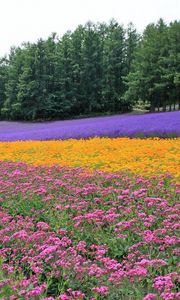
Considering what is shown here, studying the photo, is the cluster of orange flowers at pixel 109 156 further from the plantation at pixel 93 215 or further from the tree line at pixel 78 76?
the tree line at pixel 78 76

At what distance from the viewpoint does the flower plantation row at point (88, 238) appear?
3703 millimetres

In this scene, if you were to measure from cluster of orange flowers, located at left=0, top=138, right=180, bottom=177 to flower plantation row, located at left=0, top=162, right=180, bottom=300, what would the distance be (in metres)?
0.44

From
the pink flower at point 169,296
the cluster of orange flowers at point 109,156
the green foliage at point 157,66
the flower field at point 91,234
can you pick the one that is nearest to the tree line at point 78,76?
the green foliage at point 157,66

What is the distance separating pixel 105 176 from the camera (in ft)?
25.7

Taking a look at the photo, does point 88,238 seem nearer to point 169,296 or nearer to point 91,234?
point 91,234

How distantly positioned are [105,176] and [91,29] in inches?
1638

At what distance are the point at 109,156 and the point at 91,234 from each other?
6.15 meters

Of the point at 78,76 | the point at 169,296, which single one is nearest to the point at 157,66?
the point at 78,76

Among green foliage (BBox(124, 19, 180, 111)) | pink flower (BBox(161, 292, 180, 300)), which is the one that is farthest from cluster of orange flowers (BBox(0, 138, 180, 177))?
green foliage (BBox(124, 19, 180, 111))

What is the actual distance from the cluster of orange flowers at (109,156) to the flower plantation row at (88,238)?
436 millimetres

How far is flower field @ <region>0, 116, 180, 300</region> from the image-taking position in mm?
3713

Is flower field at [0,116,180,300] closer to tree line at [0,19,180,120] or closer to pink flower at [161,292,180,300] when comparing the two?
pink flower at [161,292,180,300]

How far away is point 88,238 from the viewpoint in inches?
210

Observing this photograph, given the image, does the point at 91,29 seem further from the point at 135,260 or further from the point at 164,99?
the point at 135,260
